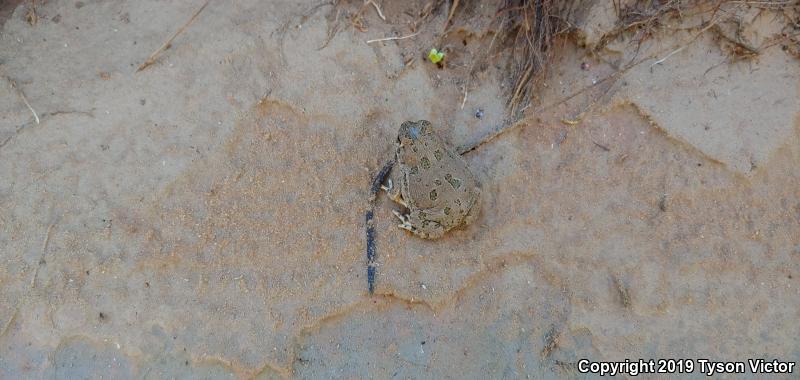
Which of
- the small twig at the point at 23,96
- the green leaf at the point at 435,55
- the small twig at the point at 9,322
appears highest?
the small twig at the point at 23,96

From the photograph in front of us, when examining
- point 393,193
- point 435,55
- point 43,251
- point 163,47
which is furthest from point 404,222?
point 43,251

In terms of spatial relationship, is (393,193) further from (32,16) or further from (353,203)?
(32,16)

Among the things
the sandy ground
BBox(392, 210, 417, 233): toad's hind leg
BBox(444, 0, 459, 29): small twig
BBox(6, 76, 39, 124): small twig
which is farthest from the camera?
BBox(444, 0, 459, 29): small twig

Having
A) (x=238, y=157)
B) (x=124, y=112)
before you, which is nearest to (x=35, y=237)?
(x=124, y=112)

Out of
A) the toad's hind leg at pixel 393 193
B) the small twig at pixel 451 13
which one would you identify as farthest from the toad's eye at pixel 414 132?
the small twig at pixel 451 13

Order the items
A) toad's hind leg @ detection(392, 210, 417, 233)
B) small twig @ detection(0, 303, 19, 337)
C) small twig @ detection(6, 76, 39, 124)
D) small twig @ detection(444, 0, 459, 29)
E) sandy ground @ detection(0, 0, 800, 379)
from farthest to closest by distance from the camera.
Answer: small twig @ detection(444, 0, 459, 29), toad's hind leg @ detection(392, 210, 417, 233), small twig @ detection(6, 76, 39, 124), sandy ground @ detection(0, 0, 800, 379), small twig @ detection(0, 303, 19, 337)

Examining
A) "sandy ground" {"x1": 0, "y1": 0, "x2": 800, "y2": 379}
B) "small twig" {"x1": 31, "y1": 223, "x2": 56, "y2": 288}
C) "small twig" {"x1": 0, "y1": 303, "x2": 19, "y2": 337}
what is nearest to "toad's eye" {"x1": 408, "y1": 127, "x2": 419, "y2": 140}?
"sandy ground" {"x1": 0, "y1": 0, "x2": 800, "y2": 379}

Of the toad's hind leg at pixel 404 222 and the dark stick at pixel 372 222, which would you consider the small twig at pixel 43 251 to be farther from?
the toad's hind leg at pixel 404 222

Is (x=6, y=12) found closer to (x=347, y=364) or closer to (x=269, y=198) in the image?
(x=269, y=198)

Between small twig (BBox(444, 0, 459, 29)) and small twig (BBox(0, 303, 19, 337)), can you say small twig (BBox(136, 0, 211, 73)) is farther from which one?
small twig (BBox(444, 0, 459, 29))
